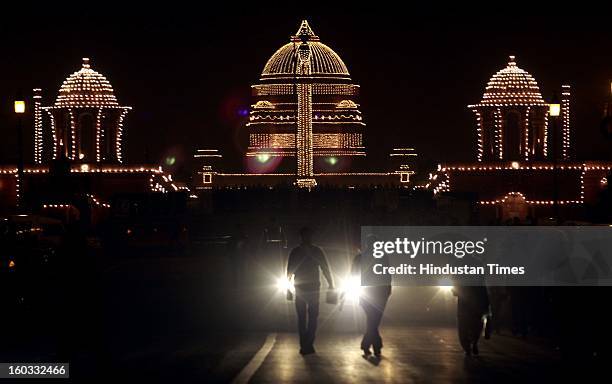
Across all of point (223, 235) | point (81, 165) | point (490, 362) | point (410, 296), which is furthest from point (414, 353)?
point (81, 165)

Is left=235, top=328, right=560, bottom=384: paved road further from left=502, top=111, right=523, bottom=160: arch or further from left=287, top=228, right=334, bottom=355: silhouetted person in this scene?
left=502, top=111, right=523, bottom=160: arch

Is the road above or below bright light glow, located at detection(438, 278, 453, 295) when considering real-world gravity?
below

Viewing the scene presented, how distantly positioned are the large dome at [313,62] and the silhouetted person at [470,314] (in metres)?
117

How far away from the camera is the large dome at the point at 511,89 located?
108250mm

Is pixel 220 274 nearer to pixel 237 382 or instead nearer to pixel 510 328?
pixel 510 328

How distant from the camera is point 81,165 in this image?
105m

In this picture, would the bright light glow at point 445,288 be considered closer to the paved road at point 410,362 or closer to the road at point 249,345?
the road at point 249,345

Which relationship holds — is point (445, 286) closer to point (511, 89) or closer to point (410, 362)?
point (410, 362)

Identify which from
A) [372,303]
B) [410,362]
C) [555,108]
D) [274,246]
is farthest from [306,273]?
[555,108]

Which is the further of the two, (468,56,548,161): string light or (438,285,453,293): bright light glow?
(468,56,548,161): string light

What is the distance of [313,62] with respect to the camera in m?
149

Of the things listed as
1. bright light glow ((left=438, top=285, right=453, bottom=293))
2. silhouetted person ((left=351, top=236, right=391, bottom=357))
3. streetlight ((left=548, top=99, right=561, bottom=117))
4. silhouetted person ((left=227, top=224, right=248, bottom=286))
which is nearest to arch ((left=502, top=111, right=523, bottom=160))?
streetlight ((left=548, top=99, right=561, bottom=117))

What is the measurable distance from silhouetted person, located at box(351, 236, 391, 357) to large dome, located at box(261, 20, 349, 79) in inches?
4632

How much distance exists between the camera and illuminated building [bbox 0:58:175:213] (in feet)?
341
